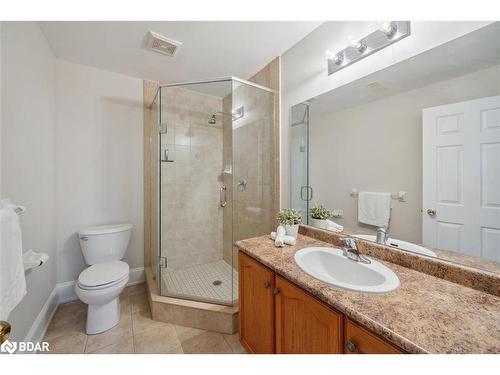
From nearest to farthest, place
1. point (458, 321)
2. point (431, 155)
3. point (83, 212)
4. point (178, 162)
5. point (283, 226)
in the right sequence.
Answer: point (458, 321) < point (431, 155) < point (283, 226) < point (83, 212) < point (178, 162)

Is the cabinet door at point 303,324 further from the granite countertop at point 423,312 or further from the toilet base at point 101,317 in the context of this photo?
the toilet base at point 101,317

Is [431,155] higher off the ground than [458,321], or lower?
higher

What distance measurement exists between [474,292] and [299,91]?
155cm

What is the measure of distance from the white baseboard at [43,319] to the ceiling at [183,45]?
7.24ft

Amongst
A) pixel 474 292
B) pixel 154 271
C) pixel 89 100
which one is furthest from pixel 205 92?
pixel 474 292

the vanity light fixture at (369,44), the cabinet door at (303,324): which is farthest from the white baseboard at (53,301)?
the vanity light fixture at (369,44)

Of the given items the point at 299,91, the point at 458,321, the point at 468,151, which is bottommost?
the point at 458,321

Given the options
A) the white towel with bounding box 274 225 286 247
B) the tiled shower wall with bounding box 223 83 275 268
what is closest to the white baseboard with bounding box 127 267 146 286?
the tiled shower wall with bounding box 223 83 275 268

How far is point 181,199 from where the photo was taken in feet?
7.80

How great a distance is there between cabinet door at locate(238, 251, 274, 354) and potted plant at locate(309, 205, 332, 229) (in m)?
0.59

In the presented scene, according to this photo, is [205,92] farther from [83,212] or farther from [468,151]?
[468,151]

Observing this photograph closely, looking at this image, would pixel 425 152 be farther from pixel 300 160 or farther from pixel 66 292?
pixel 66 292

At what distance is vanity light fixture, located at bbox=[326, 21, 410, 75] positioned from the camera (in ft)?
3.39

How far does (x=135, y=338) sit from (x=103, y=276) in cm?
53
